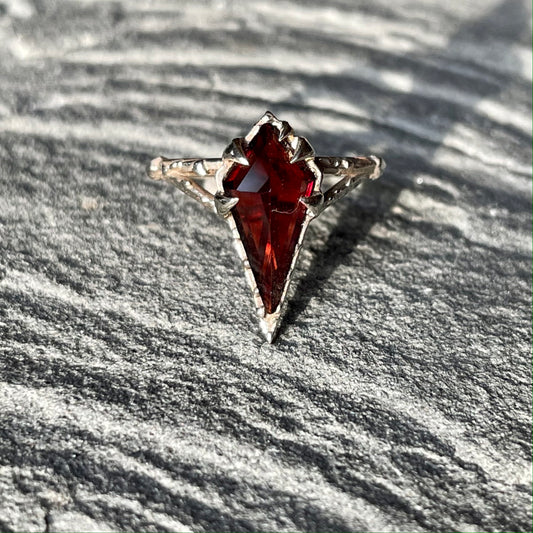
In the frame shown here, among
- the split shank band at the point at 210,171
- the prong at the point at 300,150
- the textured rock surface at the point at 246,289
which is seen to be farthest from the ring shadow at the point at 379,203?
the prong at the point at 300,150

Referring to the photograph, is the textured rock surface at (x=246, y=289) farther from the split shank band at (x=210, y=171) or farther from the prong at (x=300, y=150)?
the prong at (x=300, y=150)

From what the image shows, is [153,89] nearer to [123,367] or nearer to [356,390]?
[123,367]

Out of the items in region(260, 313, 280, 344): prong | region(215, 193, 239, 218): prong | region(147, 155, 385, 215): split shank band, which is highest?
region(147, 155, 385, 215): split shank band

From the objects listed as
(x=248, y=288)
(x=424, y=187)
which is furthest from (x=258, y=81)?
(x=248, y=288)

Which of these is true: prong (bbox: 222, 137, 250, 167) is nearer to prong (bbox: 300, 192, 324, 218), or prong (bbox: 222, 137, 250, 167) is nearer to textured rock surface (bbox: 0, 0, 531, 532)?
prong (bbox: 300, 192, 324, 218)

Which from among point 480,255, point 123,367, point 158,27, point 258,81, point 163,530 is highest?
point 158,27

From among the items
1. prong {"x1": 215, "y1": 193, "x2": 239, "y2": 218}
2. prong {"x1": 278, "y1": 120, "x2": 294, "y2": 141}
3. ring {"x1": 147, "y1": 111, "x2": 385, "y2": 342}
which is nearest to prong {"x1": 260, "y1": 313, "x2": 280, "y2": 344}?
ring {"x1": 147, "y1": 111, "x2": 385, "y2": 342}

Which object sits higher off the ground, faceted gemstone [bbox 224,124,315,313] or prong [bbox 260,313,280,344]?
faceted gemstone [bbox 224,124,315,313]
